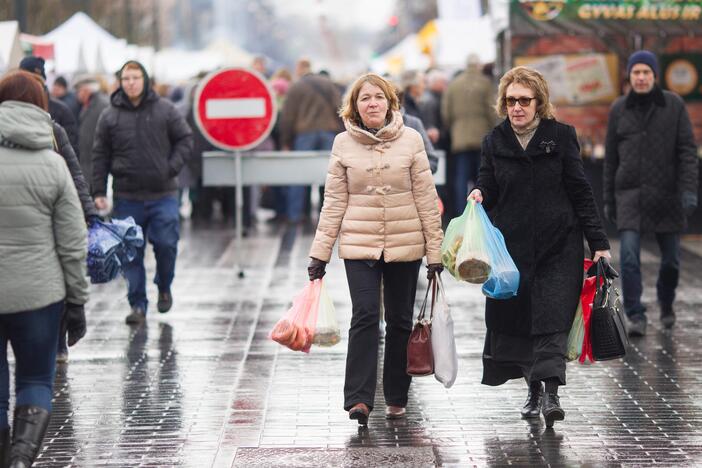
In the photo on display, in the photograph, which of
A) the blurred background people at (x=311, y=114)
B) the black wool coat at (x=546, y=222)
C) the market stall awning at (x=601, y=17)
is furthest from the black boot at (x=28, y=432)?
the blurred background people at (x=311, y=114)

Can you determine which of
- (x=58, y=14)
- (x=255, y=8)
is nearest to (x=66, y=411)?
(x=58, y=14)

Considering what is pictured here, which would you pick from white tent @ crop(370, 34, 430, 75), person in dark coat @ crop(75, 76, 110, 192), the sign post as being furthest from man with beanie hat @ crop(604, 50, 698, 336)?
white tent @ crop(370, 34, 430, 75)

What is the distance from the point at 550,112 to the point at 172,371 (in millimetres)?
2873

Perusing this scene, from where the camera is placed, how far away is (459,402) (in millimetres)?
8188

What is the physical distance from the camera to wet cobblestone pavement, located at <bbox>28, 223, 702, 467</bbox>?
6926 mm

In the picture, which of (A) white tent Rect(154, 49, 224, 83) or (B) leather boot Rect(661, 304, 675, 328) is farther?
(A) white tent Rect(154, 49, 224, 83)

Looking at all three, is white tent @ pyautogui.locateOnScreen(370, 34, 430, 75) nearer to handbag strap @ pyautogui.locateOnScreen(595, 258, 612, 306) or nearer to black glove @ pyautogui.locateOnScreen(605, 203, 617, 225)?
black glove @ pyautogui.locateOnScreen(605, 203, 617, 225)

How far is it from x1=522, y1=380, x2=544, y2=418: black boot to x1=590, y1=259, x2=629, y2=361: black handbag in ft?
1.18

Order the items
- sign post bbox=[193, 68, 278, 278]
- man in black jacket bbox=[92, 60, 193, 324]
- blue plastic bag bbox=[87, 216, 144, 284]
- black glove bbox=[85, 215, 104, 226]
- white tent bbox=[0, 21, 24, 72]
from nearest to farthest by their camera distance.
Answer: blue plastic bag bbox=[87, 216, 144, 284], black glove bbox=[85, 215, 104, 226], man in black jacket bbox=[92, 60, 193, 324], sign post bbox=[193, 68, 278, 278], white tent bbox=[0, 21, 24, 72]

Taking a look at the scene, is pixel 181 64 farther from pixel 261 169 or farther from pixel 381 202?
pixel 381 202

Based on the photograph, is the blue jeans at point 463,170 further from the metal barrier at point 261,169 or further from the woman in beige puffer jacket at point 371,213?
the woman in beige puffer jacket at point 371,213

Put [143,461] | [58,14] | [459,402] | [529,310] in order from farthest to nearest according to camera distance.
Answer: [58,14] < [459,402] < [529,310] < [143,461]

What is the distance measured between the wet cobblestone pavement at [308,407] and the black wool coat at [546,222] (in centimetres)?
57

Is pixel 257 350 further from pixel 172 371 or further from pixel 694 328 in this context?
pixel 694 328
